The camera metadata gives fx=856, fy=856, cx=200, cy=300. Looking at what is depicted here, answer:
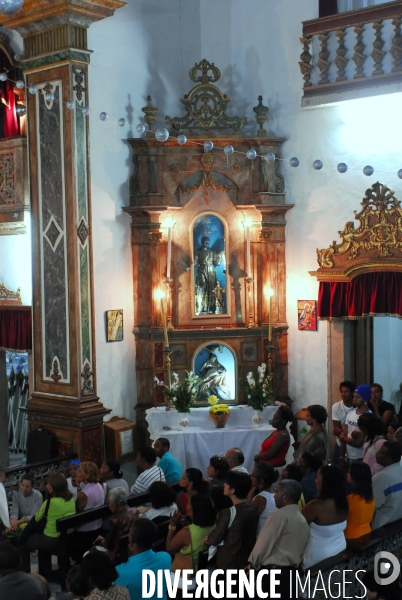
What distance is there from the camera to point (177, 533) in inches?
263

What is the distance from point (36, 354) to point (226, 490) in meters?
5.12

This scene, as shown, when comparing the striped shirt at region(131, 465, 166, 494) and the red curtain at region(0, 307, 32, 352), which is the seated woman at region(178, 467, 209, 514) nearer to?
the striped shirt at region(131, 465, 166, 494)

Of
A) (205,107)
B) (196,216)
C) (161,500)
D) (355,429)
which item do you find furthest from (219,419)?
(205,107)

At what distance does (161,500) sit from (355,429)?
3.04 metres

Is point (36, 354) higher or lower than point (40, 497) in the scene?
higher

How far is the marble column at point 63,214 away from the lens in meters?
10.6

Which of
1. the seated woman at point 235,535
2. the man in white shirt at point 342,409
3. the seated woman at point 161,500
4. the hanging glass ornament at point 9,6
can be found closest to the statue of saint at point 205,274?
the man in white shirt at point 342,409

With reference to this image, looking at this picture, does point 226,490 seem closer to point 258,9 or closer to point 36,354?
point 36,354

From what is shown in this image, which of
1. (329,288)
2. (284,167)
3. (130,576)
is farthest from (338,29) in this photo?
(130,576)

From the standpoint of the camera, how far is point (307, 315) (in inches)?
470

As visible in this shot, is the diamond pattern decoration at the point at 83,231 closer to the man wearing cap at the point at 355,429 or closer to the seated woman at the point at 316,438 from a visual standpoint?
the seated woman at the point at 316,438

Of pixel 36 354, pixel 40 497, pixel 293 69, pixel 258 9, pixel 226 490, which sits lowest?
pixel 40 497

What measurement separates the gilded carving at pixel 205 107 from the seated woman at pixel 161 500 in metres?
5.94

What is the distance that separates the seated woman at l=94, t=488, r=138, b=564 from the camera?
6.98 meters
